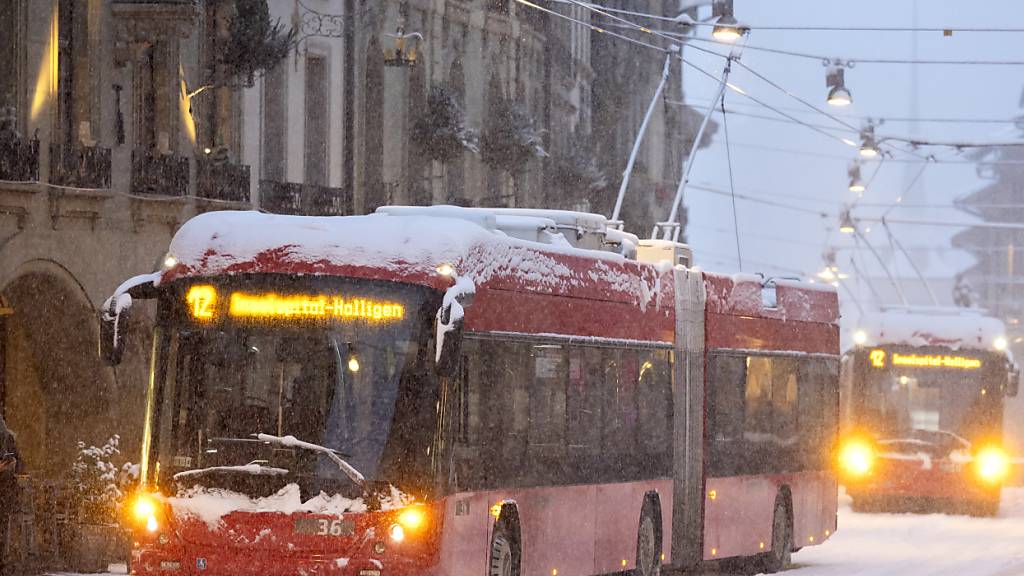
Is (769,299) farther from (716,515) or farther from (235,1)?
(235,1)

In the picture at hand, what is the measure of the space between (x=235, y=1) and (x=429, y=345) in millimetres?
18986

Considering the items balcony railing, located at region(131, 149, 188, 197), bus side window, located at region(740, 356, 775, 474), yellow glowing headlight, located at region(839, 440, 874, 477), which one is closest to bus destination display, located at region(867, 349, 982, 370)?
yellow glowing headlight, located at region(839, 440, 874, 477)

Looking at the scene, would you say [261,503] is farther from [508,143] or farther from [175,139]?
[508,143]

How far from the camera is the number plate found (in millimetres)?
13719

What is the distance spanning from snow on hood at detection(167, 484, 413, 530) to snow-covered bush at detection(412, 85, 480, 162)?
26.6 m

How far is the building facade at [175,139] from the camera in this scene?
91.9 ft

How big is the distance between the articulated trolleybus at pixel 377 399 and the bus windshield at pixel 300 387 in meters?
0.01

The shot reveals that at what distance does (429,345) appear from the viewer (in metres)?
14.0

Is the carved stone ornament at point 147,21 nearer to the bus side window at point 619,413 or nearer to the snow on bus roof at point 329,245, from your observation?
the bus side window at point 619,413

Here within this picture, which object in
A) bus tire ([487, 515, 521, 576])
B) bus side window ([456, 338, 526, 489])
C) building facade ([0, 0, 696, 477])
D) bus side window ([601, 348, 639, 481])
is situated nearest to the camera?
bus side window ([456, 338, 526, 489])

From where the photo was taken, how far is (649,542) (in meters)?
18.6

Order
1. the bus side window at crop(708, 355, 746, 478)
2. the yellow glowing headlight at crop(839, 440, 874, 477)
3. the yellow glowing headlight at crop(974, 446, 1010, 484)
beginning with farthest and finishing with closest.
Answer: the yellow glowing headlight at crop(839, 440, 874, 477)
the yellow glowing headlight at crop(974, 446, 1010, 484)
the bus side window at crop(708, 355, 746, 478)

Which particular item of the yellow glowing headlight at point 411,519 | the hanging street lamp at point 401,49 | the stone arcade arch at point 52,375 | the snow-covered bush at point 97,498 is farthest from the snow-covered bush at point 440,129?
the yellow glowing headlight at point 411,519

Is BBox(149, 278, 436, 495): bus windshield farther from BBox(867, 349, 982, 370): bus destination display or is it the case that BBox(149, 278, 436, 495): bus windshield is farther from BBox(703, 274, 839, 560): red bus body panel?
BBox(867, 349, 982, 370): bus destination display
